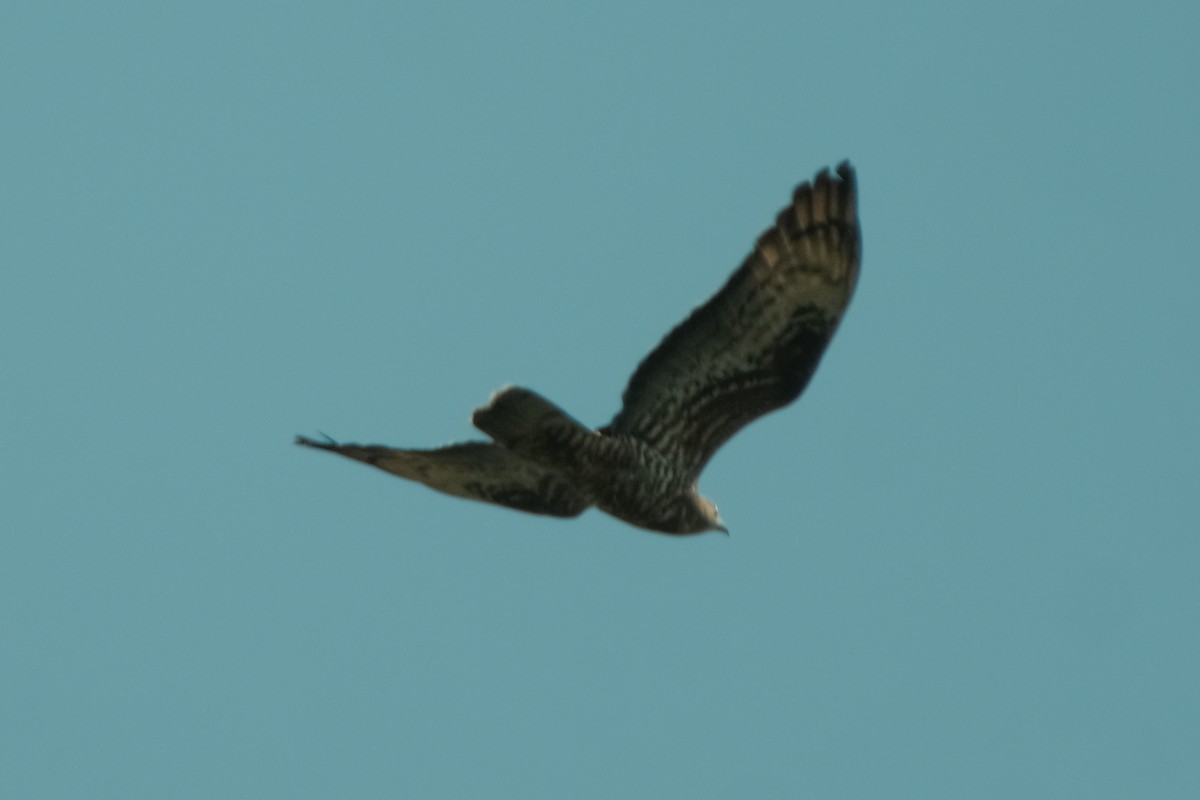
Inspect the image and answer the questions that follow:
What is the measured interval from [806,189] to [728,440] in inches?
71.9

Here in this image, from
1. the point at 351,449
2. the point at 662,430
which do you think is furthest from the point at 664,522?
the point at 351,449

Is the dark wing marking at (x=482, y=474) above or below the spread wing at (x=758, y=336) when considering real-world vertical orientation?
below

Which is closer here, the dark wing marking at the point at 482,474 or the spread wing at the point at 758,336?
the spread wing at the point at 758,336

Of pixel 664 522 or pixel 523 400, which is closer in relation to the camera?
pixel 523 400

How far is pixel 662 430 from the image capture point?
19.2m

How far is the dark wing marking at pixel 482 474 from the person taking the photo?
19062 mm

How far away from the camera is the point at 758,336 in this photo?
62.2 ft

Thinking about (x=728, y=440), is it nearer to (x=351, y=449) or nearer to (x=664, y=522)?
(x=664, y=522)

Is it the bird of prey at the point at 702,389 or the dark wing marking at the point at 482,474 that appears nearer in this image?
the bird of prey at the point at 702,389

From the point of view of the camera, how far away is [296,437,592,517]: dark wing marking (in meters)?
19.1

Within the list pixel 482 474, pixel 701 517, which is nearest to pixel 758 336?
pixel 701 517

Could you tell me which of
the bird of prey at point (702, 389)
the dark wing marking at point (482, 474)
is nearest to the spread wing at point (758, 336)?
the bird of prey at point (702, 389)

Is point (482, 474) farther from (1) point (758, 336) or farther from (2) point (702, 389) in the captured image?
(1) point (758, 336)

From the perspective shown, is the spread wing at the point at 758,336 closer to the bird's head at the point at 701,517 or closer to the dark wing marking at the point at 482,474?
the bird's head at the point at 701,517
